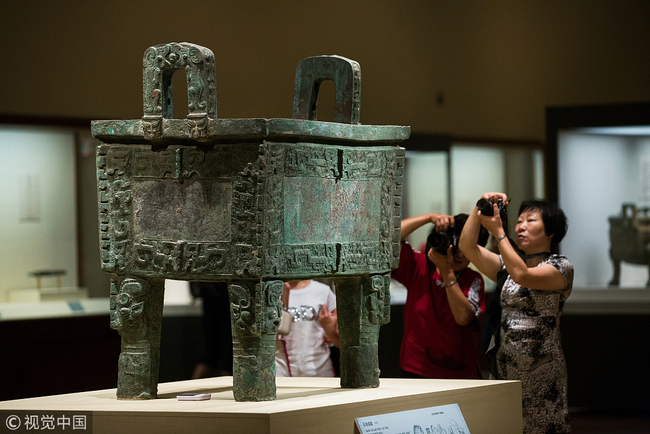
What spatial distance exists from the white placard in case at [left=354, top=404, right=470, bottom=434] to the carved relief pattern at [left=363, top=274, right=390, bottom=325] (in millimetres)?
440

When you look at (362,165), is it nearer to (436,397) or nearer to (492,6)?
(436,397)

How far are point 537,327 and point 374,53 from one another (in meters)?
4.00

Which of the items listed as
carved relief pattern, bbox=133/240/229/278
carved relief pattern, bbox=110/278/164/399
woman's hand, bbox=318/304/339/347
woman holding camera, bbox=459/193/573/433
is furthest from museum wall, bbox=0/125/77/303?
woman holding camera, bbox=459/193/573/433

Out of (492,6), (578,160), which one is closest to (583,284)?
(578,160)

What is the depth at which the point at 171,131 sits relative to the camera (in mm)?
3486

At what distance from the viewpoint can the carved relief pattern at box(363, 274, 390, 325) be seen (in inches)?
153

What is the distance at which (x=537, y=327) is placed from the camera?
14.0ft

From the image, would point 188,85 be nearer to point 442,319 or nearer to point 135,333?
point 135,333

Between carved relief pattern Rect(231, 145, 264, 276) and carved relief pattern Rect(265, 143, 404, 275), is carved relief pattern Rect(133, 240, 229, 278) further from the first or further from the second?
carved relief pattern Rect(265, 143, 404, 275)

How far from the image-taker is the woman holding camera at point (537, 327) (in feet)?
14.0

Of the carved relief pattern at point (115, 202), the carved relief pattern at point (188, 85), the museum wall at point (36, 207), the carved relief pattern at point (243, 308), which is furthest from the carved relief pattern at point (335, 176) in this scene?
the museum wall at point (36, 207)

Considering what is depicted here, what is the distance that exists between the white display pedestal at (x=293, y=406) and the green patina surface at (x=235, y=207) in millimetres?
176

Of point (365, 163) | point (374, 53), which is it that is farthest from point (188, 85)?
point (374, 53)

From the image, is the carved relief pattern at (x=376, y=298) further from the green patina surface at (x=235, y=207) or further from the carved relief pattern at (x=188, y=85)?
the carved relief pattern at (x=188, y=85)
